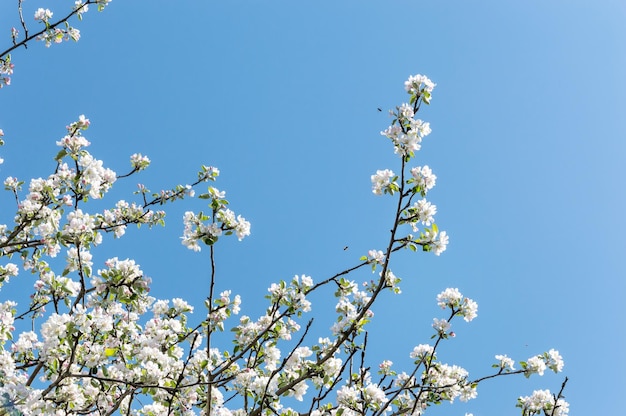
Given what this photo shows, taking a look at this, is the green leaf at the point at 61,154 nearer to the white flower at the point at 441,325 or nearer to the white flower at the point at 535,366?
the white flower at the point at 441,325

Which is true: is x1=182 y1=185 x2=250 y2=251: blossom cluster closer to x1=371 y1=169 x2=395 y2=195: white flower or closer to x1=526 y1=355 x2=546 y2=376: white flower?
x1=371 y1=169 x2=395 y2=195: white flower

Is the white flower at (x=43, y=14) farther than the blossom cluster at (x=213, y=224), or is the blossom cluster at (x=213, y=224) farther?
the white flower at (x=43, y=14)

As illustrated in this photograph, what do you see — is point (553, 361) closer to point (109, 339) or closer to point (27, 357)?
point (109, 339)

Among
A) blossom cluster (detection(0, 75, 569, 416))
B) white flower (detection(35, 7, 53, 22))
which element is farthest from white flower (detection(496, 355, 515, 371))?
white flower (detection(35, 7, 53, 22))

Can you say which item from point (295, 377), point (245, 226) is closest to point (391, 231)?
point (245, 226)

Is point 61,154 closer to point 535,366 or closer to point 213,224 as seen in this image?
point 213,224

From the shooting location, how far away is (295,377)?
16.6 feet

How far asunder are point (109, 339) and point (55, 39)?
14.7ft

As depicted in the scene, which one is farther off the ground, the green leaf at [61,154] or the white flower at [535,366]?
the green leaf at [61,154]

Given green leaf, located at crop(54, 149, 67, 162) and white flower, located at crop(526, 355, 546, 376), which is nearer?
green leaf, located at crop(54, 149, 67, 162)

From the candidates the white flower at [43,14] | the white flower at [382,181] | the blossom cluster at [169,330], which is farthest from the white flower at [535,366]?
the white flower at [43,14]

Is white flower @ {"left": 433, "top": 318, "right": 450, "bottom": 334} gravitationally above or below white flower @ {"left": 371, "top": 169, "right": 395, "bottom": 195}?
below

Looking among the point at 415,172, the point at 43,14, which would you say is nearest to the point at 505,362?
the point at 415,172

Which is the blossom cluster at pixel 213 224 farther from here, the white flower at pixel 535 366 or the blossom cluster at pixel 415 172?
the white flower at pixel 535 366
